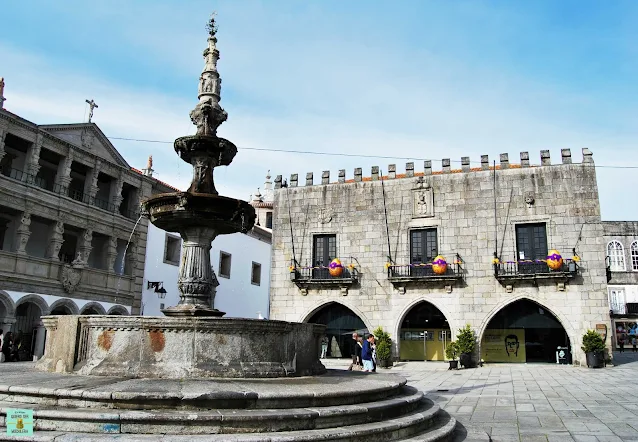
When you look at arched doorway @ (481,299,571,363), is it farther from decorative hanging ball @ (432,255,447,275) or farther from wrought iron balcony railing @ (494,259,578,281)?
decorative hanging ball @ (432,255,447,275)

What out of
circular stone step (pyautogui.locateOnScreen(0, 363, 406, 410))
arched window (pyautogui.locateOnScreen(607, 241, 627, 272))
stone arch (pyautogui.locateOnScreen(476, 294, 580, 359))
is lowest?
circular stone step (pyautogui.locateOnScreen(0, 363, 406, 410))

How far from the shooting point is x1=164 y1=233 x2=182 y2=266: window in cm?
2738

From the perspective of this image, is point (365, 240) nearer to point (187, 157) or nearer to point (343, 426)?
point (187, 157)

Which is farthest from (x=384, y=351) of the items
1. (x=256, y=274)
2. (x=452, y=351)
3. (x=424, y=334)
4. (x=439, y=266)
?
(x=256, y=274)

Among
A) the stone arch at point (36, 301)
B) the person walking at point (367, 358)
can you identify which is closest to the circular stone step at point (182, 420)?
the person walking at point (367, 358)

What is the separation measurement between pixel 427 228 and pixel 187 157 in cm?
1512

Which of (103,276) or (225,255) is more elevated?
(225,255)

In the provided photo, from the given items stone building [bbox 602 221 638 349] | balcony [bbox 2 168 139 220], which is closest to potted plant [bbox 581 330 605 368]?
balcony [bbox 2 168 139 220]

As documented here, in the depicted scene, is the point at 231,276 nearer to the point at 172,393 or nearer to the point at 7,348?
the point at 7,348

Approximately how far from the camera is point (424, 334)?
23.9 metres

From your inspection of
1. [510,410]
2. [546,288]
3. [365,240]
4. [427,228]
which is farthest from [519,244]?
[510,410]

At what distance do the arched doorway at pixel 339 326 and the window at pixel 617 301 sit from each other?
2751 centimetres

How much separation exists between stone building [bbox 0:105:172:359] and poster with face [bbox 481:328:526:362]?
15.9 metres

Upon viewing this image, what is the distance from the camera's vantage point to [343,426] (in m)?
5.73
